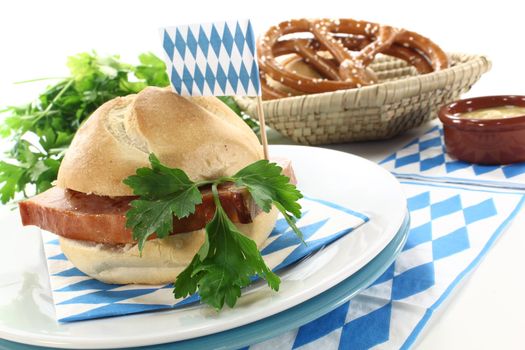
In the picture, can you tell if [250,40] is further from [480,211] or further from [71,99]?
[71,99]

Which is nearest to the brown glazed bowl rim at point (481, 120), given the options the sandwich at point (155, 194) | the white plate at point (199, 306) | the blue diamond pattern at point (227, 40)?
the white plate at point (199, 306)

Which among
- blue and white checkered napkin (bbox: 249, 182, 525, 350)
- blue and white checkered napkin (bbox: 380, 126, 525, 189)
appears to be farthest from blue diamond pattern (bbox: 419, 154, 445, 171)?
blue and white checkered napkin (bbox: 249, 182, 525, 350)

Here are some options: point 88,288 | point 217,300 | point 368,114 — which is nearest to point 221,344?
point 217,300

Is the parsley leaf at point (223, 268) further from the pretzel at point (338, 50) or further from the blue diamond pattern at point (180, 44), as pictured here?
the pretzel at point (338, 50)

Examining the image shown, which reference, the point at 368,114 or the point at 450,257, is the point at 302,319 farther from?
the point at 368,114

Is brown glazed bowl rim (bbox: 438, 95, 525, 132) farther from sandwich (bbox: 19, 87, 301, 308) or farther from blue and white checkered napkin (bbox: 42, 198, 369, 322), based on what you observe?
sandwich (bbox: 19, 87, 301, 308)
